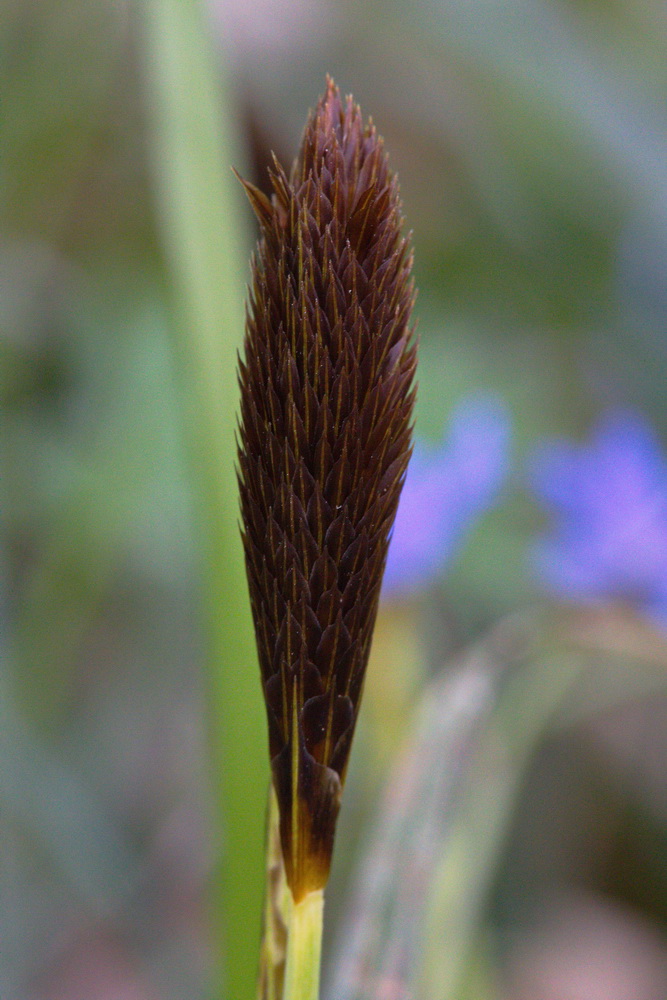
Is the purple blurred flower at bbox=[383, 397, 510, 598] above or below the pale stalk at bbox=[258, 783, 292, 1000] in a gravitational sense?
above

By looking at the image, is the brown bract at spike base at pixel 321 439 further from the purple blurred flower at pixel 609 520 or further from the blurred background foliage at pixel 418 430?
the purple blurred flower at pixel 609 520

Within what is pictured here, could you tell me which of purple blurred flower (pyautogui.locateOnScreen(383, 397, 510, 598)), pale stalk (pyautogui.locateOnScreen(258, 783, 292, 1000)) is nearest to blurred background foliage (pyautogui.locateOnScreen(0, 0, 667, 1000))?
purple blurred flower (pyautogui.locateOnScreen(383, 397, 510, 598))

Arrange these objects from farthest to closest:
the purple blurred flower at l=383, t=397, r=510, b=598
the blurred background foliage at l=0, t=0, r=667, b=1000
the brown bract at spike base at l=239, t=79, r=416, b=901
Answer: the purple blurred flower at l=383, t=397, r=510, b=598
the blurred background foliage at l=0, t=0, r=667, b=1000
the brown bract at spike base at l=239, t=79, r=416, b=901

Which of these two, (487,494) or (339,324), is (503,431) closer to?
(487,494)

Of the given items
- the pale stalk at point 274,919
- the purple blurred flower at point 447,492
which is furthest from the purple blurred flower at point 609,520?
the pale stalk at point 274,919

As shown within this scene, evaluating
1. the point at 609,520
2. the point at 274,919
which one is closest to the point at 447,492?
the point at 609,520

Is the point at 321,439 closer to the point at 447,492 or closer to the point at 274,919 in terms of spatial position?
the point at 274,919

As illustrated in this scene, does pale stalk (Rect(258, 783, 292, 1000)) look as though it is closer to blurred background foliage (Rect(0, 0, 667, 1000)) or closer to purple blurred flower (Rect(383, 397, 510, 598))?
blurred background foliage (Rect(0, 0, 667, 1000))
